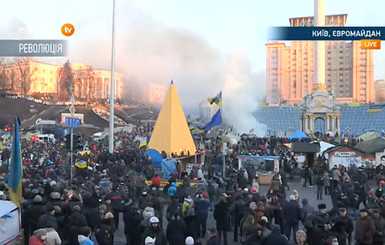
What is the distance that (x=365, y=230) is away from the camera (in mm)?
8078

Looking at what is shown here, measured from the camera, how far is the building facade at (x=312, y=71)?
10878cm

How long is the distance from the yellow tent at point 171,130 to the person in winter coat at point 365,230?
50.1 ft

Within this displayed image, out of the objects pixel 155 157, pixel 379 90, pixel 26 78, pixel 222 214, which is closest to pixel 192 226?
pixel 222 214

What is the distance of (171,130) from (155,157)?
1.88 meters

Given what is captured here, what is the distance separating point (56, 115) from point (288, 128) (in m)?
35.1

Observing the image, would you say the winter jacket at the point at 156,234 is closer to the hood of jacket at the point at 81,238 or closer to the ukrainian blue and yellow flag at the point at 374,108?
the hood of jacket at the point at 81,238

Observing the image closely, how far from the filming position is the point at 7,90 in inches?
2793

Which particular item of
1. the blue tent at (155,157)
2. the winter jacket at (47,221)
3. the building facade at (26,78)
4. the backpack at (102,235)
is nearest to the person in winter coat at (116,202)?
the winter jacket at (47,221)

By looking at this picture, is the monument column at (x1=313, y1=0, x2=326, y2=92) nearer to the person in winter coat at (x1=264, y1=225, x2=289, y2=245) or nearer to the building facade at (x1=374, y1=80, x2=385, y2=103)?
the person in winter coat at (x1=264, y1=225, x2=289, y2=245)

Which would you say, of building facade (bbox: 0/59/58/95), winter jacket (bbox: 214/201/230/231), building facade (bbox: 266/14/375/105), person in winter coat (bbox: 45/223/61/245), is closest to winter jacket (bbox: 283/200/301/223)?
winter jacket (bbox: 214/201/230/231)

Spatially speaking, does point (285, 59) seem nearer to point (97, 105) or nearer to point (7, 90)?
point (97, 105)

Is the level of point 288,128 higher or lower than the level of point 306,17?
lower

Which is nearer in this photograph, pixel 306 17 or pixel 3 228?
pixel 3 228

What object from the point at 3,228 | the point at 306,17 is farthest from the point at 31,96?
the point at 306,17
